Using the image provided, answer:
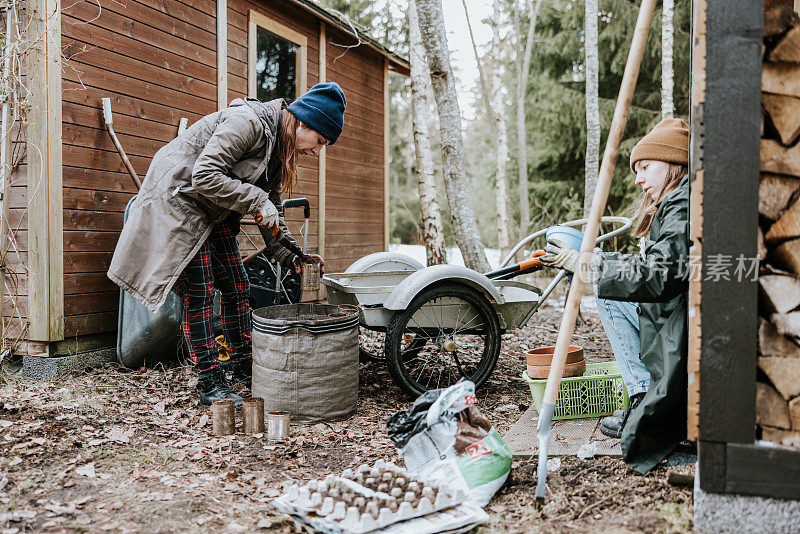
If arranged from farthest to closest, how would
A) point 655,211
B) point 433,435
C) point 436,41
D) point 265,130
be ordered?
point 436,41 < point 265,130 < point 655,211 < point 433,435

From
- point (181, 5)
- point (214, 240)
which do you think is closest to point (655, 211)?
point (214, 240)

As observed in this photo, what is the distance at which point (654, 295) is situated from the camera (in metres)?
2.44

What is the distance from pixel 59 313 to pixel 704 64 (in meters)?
4.19

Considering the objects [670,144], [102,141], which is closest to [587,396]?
[670,144]

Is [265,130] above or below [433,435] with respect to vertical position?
above

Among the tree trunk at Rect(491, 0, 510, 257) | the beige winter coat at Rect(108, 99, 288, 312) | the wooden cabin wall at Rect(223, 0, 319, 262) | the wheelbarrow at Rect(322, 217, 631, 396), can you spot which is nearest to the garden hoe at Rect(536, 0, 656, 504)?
the wheelbarrow at Rect(322, 217, 631, 396)

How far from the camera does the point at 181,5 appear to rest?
18.4 ft

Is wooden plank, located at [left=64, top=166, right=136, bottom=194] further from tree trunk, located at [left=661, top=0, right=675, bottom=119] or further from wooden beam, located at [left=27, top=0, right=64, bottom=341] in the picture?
Answer: tree trunk, located at [left=661, top=0, right=675, bottom=119]

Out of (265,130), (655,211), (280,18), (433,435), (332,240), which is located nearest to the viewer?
(433,435)

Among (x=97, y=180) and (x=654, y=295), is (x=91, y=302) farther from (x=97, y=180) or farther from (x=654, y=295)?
(x=654, y=295)

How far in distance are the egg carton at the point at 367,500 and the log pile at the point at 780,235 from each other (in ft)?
3.72

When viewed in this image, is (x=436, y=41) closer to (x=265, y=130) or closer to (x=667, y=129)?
(x=265, y=130)

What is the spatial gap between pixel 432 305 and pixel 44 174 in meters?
2.76

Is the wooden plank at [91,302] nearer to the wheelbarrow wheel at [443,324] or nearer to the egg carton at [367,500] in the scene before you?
the wheelbarrow wheel at [443,324]
